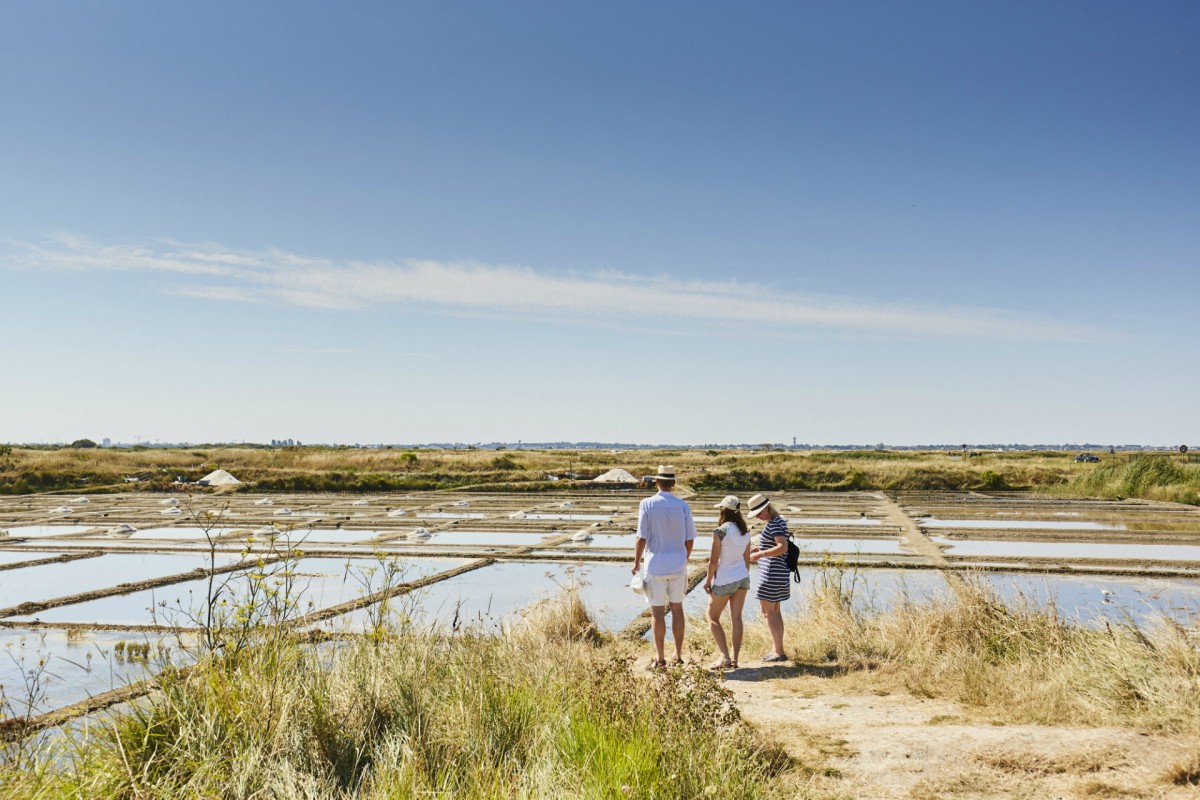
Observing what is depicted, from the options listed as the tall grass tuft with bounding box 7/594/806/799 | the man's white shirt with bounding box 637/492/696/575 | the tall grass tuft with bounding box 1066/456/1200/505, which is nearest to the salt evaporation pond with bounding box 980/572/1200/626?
the man's white shirt with bounding box 637/492/696/575

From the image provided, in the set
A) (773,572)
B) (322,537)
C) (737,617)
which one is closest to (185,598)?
(322,537)

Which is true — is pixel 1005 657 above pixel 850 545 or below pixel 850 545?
above

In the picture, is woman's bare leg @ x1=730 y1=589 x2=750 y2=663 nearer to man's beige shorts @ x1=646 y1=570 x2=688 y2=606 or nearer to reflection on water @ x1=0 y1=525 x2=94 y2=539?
man's beige shorts @ x1=646 y1=570 x2=688 y2=606

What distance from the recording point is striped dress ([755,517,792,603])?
6766 mm

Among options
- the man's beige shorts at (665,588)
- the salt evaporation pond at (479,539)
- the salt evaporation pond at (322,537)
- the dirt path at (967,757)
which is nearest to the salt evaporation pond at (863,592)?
the man's beige shorts at (665,588)

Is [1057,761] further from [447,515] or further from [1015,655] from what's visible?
[447,515]

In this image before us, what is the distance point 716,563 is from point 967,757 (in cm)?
256

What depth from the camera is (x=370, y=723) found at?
13.1ft

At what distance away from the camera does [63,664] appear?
269 inches

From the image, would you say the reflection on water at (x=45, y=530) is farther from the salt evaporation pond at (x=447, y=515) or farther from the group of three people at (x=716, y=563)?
the group of three people at (x=716, y=563)

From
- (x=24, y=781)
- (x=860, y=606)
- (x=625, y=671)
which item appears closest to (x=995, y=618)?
→ (x=860, y=606)

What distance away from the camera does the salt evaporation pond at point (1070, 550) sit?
12711 millimetres

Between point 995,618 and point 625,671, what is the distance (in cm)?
354

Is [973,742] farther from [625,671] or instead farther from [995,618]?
[995,618]
